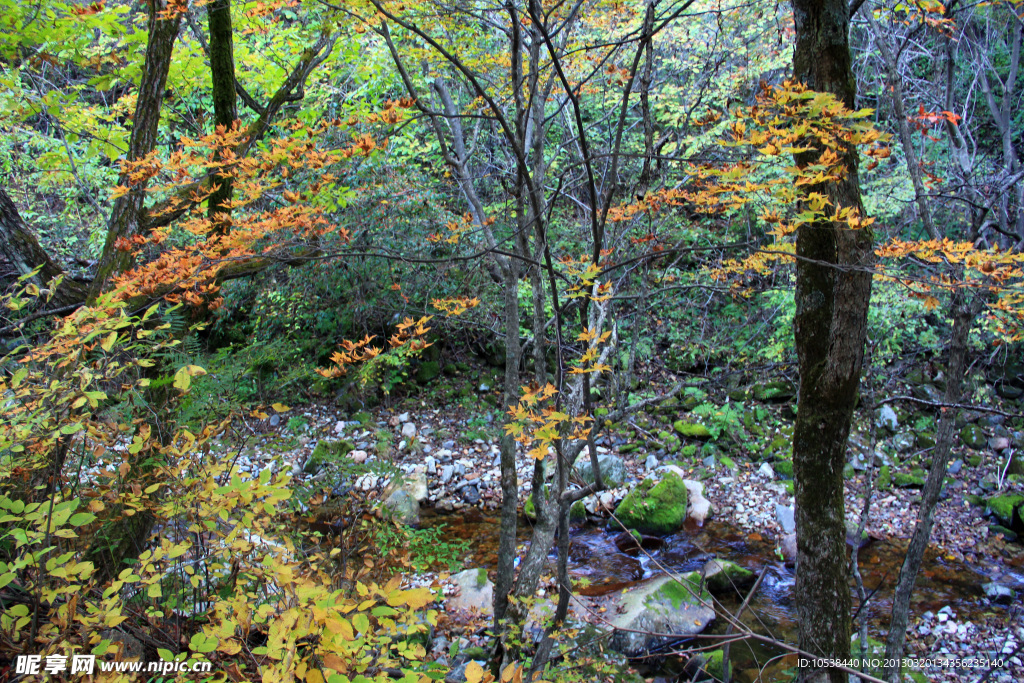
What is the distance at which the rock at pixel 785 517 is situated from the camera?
5.46 metres

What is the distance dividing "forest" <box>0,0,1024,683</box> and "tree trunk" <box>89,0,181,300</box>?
0.03 metres

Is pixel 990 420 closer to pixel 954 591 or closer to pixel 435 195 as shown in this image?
pixel 954 591

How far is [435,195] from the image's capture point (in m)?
6.23

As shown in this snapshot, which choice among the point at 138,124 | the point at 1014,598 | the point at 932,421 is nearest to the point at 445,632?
the point at 138,124

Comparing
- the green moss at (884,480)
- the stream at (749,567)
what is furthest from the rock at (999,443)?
the stream at (749,567)

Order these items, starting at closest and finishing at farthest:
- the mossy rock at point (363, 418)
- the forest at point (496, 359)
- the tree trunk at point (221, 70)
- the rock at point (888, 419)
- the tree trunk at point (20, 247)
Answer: the forest at point (496, 359) < the tree trunk at point (20, 247) < the tree trunk at point (221, 70) < the mossy rock at point (363, 418) < the rock at point (888, 419)

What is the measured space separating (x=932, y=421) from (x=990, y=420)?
2.06 feet

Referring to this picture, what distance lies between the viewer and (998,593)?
4500 millimetres

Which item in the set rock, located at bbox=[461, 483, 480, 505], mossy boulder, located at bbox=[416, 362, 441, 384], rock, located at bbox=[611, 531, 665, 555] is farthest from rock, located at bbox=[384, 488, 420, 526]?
mossy boulder, located at bbox=[416, 362, 441, 384]

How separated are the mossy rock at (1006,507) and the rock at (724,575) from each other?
9.59ft

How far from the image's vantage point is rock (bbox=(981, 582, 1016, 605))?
4.46 m

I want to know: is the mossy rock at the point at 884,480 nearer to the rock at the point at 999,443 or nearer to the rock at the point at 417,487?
the rock at the point at 999,443

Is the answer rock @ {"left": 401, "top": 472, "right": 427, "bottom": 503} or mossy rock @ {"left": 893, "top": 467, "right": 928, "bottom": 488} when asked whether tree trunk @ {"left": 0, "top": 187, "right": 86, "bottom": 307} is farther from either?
mossy rock @ {"left": 893, "top": 467, "right": 928, "bottom": 488}

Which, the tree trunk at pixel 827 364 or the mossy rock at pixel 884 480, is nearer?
the tree trunk at pixel 827 364
